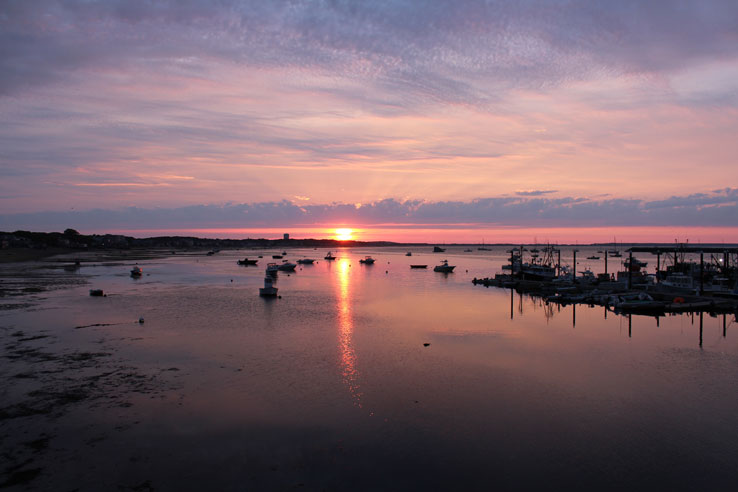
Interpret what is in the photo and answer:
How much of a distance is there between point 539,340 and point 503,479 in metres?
20.3

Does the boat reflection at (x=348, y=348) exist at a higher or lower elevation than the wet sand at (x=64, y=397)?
lower

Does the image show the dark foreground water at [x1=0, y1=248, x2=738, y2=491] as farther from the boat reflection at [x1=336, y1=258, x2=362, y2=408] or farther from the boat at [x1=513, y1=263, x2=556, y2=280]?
the boat at [x1=513, y1=263, x2=556, y2=280]

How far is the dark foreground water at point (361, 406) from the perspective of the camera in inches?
535

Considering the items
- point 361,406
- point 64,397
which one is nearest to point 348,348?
point 361,406

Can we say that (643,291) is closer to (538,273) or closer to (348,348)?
(538,273)

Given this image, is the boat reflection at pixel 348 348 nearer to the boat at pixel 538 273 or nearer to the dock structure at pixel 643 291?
the dock structure at pixel 643 291

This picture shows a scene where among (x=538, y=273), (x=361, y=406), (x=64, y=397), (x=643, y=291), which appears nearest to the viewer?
(x=64, y=397)

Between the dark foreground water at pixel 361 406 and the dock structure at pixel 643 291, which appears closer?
the dark foreground water at pixel 361 406

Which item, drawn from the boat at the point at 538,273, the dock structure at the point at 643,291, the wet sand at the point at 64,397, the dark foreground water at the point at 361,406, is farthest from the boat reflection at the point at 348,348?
the boat at the point at 538,273

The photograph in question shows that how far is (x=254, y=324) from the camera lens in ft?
121

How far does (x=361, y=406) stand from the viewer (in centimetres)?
Answer: 1875

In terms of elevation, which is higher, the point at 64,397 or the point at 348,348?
the point at 64,397

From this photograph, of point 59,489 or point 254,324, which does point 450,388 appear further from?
point 254,324

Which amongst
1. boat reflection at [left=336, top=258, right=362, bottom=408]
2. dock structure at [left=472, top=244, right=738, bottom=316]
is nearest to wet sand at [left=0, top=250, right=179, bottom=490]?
boat reflection at [left=336, top=258, right=362, bottom=408]
